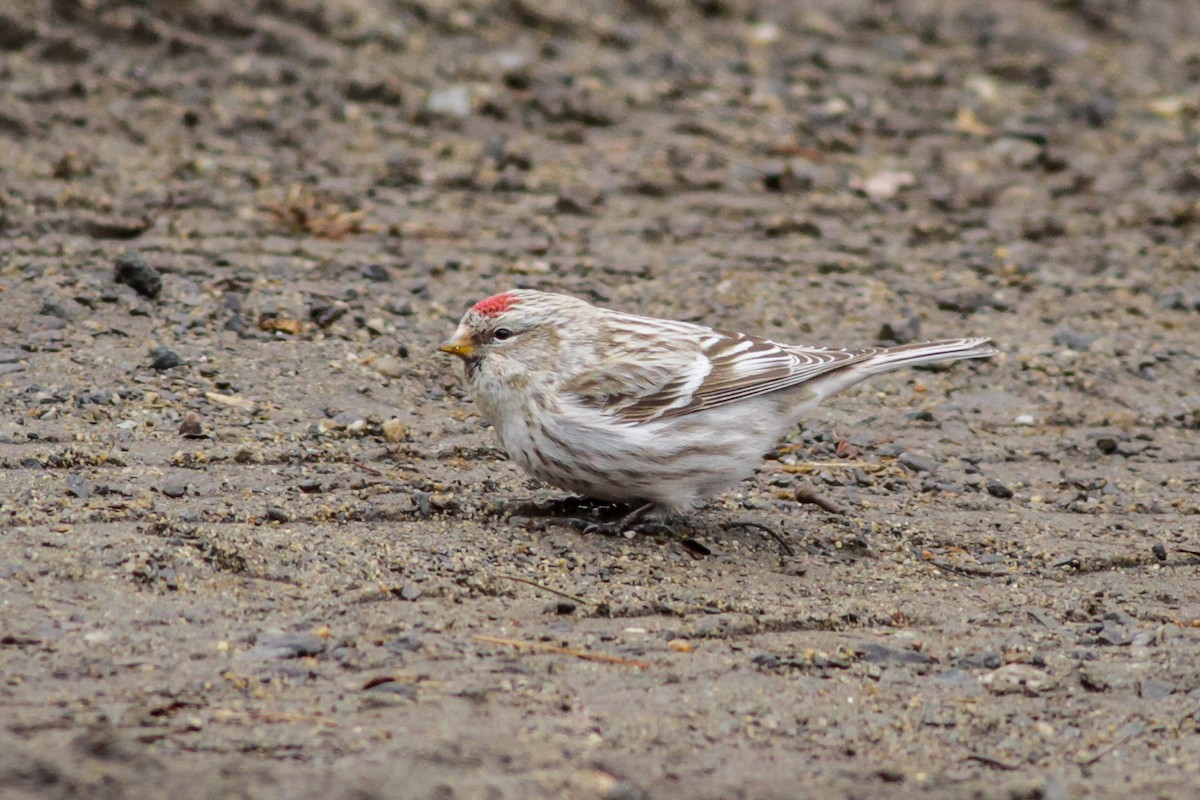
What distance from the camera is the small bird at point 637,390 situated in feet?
17.3

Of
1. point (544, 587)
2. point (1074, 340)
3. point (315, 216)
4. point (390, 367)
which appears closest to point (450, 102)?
point (315, 216)

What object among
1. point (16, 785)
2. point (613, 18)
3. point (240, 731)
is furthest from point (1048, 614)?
point (613, 18)

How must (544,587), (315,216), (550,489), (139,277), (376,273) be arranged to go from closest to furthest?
(544,587)
(550,489)
(139,277)
(376,273)
(315,216)

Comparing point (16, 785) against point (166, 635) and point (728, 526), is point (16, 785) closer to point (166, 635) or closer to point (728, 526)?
point (166, 635)

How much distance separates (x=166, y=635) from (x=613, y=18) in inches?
295

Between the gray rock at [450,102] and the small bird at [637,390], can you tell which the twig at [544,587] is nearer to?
the small bird at [637,390]

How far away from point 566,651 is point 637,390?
140 centimetres

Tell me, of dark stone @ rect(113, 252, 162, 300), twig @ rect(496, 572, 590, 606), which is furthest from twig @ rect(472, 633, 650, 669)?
dark stone @ rect(113, 252, 162, 300)

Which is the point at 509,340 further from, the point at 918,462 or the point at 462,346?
the point at 918,462

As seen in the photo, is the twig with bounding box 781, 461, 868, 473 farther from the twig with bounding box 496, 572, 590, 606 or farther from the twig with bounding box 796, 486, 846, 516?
the twig with bounding box 496, 572, 590, 606

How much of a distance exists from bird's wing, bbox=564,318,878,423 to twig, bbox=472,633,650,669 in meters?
1.24

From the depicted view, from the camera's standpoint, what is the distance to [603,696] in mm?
3982

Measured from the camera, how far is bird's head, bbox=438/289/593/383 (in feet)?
17.8

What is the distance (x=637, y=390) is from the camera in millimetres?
5418
